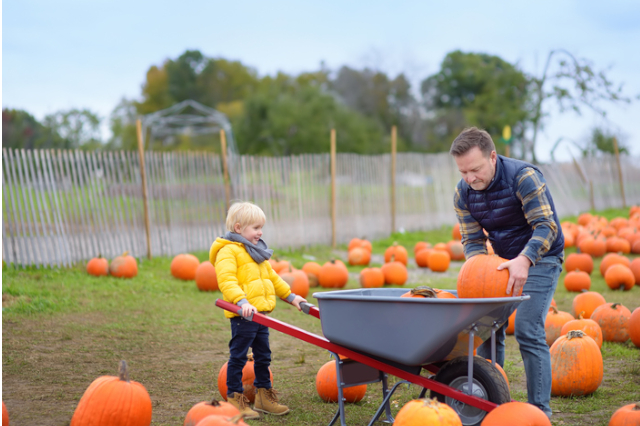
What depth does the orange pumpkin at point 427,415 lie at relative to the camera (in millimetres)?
2438

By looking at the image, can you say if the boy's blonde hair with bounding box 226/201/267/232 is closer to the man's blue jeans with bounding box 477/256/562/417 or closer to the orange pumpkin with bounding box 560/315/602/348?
the man's blue jeans with bounding box 477/256/562/417

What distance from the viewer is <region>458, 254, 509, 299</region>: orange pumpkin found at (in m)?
2.96

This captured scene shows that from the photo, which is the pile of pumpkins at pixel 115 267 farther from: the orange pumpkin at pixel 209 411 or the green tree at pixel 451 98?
the green tree at pixel 451 98

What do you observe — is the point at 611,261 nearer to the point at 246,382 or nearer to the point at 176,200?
the point at 246,382

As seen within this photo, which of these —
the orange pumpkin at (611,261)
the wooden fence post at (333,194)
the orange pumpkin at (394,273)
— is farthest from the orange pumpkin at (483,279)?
the wooden fence post at (333,194)

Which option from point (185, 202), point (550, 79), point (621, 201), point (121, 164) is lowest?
point (621, 201)

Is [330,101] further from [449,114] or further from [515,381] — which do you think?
[515,381]

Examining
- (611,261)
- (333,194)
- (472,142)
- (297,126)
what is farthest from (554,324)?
(297,126)

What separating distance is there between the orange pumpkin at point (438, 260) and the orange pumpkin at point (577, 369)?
5196mm

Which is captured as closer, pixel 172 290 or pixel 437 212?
pixel 172 290

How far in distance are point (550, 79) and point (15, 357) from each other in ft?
81.2

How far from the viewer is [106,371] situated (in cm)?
429

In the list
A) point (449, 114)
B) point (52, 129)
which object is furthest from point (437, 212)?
point (449, 114)

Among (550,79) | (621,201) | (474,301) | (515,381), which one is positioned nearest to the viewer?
(474,301)
